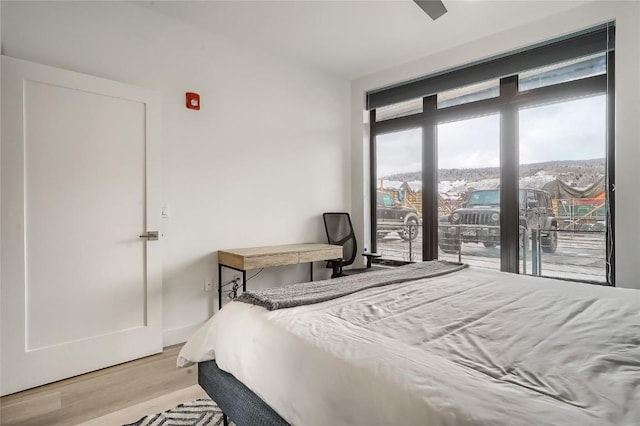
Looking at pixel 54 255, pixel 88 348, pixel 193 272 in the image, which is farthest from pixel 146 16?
pixel 88 348

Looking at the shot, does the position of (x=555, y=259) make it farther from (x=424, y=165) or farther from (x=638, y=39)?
(x=638, y=39)

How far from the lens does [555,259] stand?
2.99 m

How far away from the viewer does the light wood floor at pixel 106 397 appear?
71.7 inches

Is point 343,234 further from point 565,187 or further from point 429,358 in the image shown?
point 429,358

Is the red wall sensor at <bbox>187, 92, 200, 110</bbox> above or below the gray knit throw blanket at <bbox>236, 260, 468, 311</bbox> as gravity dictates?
above

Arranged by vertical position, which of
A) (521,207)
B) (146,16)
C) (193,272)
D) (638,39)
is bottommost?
(193,272)

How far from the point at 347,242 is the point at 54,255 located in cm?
276

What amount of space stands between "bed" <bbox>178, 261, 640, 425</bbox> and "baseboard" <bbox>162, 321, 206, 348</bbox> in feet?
4.63

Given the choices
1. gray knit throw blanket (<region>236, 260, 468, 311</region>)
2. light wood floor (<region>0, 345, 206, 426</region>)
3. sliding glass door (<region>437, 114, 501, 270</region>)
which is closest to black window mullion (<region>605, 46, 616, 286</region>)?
sliding glass door (<region>437, 114, 501, 270</region>)

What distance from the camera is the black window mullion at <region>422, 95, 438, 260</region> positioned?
372 cm

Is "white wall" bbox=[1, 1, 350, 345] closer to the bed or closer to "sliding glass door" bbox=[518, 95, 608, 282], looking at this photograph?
the bed

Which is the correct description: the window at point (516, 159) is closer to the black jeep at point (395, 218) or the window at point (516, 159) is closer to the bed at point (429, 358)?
the black jeep at point (395, 218)

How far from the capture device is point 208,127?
10.1ft

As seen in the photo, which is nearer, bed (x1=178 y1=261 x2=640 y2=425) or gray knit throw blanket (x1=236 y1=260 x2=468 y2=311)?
bed (x1=178 y1=261 x2=640 y2=425)
